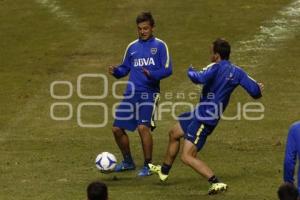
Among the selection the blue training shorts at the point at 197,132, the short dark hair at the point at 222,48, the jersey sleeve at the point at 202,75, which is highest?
the short dark hair at the point at 222,48

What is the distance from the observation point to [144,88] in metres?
15.1

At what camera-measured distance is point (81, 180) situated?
14836mm

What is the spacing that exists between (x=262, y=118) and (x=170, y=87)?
3612mm

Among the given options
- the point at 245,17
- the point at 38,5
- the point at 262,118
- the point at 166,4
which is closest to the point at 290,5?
the point at 245,17

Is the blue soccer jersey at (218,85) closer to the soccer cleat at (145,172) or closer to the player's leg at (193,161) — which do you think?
the player's leg at (193,161)

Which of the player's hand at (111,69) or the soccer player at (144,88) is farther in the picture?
the player's hand at (111,69)

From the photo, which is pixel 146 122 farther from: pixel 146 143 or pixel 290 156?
pixel 290 156

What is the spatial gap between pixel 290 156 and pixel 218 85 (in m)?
3.37

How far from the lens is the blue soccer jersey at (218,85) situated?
44.0 ft

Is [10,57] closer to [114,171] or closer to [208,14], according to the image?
[208,14]

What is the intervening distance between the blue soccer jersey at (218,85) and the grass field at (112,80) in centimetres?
128

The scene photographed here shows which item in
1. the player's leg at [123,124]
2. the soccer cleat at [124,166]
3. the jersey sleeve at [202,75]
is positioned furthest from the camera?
the soccer cleat at [124,166]

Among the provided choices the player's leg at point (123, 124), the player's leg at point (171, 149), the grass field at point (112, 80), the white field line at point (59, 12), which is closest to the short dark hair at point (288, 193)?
the grass field at point (112, 80)

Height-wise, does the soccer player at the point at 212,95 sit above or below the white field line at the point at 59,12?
above
